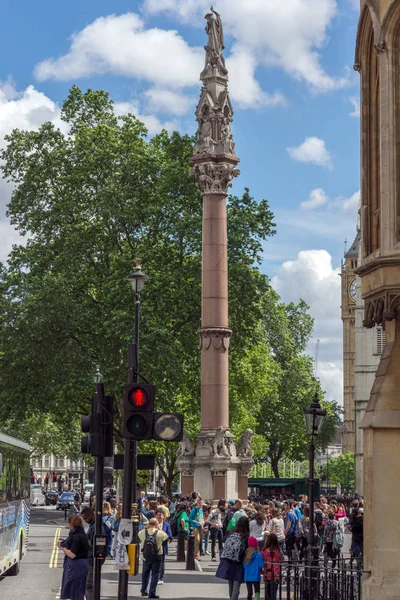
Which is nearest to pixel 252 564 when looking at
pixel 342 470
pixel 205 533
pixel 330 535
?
pixel 330 535

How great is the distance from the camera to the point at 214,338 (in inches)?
1554

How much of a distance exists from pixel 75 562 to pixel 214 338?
70.5ft

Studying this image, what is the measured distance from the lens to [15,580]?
1081 inches

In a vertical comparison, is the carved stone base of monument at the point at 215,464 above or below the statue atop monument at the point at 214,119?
below

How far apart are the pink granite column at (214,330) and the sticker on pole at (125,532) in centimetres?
2295

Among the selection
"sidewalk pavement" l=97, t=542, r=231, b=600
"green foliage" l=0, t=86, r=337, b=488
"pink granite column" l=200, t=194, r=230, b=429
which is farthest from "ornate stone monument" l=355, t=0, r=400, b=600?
"green foliage" l=0, t=86, r=337, b=488

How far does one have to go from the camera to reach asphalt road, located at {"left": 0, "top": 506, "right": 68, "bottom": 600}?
79.5ft

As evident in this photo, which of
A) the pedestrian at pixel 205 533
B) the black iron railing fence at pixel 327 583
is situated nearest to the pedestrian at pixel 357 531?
the pedestrian at pixel 205 533

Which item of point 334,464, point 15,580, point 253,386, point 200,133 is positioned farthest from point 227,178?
point 334,464

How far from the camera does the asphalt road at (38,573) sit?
24219 millimetres

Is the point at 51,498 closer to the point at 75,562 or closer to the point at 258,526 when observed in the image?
the point at 258,526

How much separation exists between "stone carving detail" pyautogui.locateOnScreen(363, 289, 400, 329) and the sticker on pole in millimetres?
4342

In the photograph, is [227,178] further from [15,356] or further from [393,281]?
[393,281]

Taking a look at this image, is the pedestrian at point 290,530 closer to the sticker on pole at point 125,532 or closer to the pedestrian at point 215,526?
the pedestrian at point 215,526
